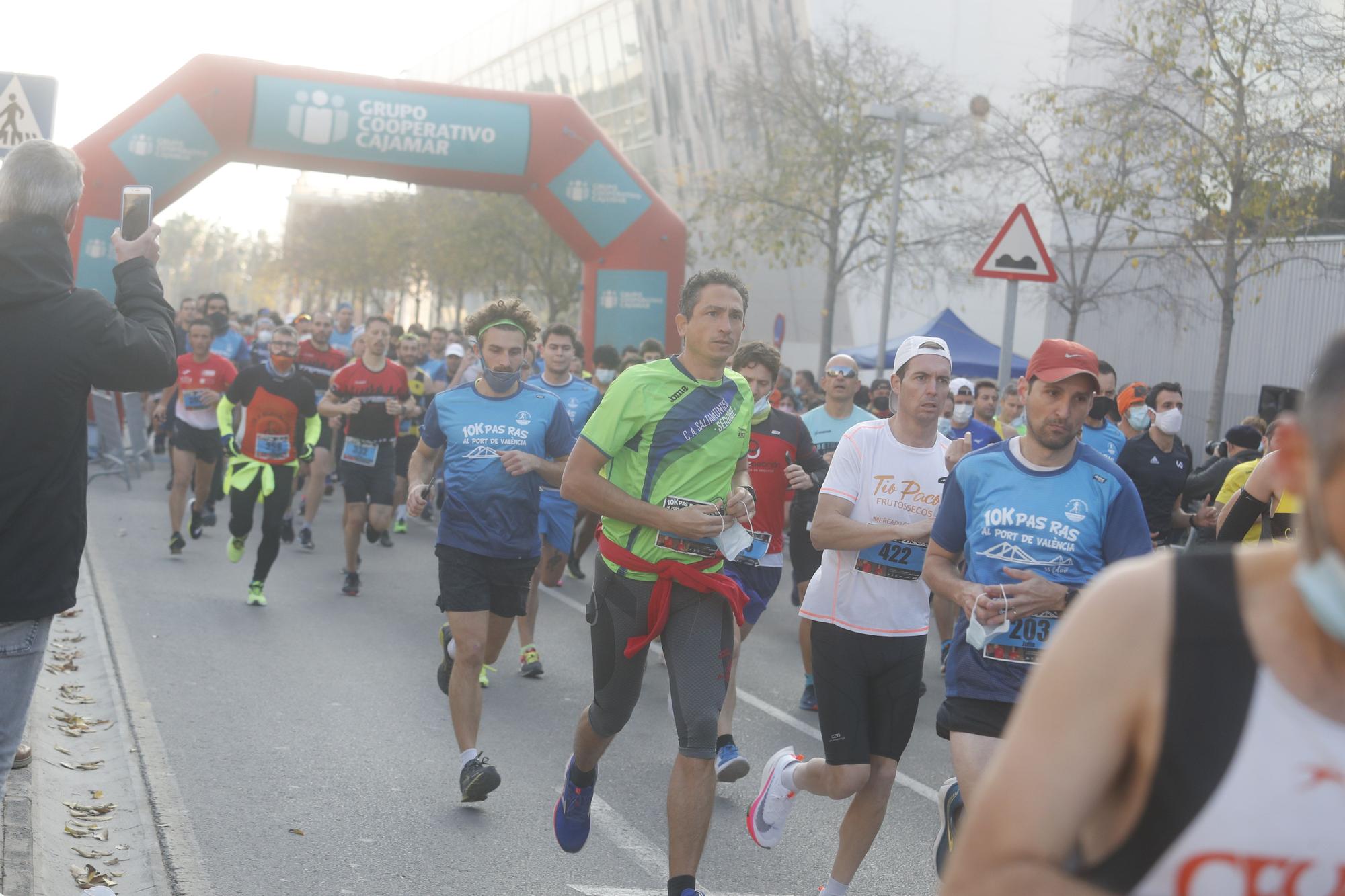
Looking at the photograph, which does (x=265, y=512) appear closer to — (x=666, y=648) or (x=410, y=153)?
(x=666, y=648)

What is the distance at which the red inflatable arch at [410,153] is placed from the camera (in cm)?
1927

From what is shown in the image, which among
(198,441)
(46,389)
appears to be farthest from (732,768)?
(198,441)

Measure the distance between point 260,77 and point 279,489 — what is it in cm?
1056

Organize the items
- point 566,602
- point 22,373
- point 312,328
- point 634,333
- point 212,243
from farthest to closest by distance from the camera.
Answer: point 212,243 < point 634,333 < point 312,328 < point 566,602 < point 22,373

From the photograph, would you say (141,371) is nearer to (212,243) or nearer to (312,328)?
(312,328)

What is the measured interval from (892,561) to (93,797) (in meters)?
3.36

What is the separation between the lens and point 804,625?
8273 millimetres

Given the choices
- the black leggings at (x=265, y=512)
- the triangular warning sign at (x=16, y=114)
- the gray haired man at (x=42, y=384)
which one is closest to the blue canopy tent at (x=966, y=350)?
the black leggings at (x=265, y=512)

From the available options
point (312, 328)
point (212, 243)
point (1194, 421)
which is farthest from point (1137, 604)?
point (212, 243)

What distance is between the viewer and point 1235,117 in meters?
18.1

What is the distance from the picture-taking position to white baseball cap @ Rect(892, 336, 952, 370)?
17.7 ft

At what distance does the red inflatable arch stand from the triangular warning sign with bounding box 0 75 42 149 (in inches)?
354

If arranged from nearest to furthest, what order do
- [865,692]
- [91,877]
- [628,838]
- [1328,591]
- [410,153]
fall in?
[1328,591], [91,877], [865,692], [628,838], [410,153]

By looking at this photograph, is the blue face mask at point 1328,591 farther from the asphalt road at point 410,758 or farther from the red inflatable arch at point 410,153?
the red inflatable arch at point 410,153
